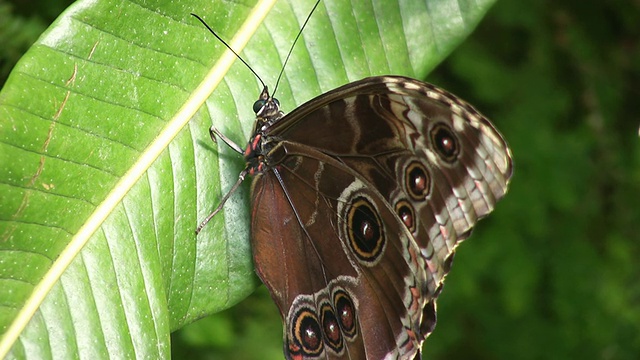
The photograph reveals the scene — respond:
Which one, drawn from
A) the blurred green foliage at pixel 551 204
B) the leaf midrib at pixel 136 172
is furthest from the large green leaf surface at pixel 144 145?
the blurred green foliage at pixel 551 204

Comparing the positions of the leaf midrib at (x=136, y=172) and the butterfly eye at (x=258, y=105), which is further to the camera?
the butterfly eye at (x=258, y=105)

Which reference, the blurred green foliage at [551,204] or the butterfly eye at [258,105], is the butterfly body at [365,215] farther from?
the blurred green foliage at [551,204]

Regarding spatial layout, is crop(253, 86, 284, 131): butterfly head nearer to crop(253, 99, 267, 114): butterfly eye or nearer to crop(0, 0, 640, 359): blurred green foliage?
crop(253, 99, 267, 114): butterfly eye

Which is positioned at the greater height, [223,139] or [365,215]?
[223,139]

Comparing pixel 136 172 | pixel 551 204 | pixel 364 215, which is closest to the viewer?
pixel 136 172

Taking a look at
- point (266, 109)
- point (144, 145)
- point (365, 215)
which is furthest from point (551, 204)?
point (144, 145)

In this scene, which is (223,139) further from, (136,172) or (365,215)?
(365,215)

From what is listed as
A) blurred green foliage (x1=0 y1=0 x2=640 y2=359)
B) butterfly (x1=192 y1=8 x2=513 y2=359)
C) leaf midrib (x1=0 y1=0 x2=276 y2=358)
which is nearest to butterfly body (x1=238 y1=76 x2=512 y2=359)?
butterfly (x1=192 y1=8 x2=513 y2=359)

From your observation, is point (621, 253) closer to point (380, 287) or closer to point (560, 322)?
point (560, 322)
